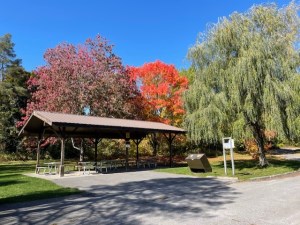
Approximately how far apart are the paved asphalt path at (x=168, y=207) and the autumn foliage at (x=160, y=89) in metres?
17.8

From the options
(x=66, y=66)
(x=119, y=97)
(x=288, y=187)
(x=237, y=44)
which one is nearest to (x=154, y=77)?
(x=119, y=97)

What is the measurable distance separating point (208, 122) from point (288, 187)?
6.93 m

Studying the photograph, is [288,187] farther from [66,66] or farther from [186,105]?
[66,66]

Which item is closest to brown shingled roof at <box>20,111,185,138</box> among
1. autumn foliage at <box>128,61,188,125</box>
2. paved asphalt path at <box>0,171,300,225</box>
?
autumn foliage at <box>128,61,188,125</box>

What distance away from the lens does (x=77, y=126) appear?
625 inches

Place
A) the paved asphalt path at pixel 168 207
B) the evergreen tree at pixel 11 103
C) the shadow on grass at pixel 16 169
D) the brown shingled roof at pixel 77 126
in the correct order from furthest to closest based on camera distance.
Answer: the evergreen tree at pixel 11 103, the shadow on grass at pixel 16 169, the brown shingled roof at pixel 77 126, the paved asphalt path at pixel 168 207

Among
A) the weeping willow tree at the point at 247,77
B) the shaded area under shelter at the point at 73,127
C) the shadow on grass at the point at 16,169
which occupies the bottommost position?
the shadow on grass at the point at 16,169

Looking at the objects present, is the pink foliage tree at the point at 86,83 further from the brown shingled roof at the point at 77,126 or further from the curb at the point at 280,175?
the curb at the point at 280,175

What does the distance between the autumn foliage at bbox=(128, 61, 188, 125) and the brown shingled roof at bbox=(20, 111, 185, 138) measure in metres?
4.75

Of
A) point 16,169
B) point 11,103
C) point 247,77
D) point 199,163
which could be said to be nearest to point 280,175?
point 199,163

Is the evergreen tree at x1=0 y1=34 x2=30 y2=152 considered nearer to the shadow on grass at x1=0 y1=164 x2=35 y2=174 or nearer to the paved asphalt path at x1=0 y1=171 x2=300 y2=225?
the shadow on grass at x1=0 y1=164 x2=35 y2=174

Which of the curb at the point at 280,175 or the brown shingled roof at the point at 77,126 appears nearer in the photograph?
the curb at the point at 280,175

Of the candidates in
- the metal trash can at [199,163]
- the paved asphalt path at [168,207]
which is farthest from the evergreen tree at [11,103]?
the paved asphalt path at [168,207]

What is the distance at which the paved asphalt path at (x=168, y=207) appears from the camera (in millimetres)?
6648
